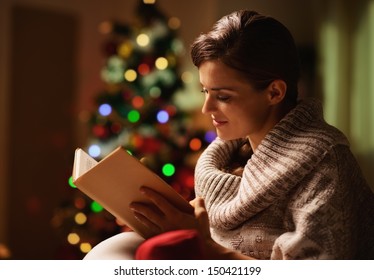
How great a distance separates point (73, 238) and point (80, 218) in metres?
0.14

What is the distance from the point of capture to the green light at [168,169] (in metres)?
2.61

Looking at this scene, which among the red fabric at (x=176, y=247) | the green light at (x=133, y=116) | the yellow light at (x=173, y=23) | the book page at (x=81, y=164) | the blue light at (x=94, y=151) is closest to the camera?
the red fabric at (x=176, y=247)

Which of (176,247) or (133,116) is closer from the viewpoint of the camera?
(176,247)

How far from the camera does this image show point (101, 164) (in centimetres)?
99

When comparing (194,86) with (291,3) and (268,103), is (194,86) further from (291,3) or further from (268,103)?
(268,103)

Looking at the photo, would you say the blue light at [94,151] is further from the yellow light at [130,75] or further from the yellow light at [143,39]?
the yellow light at [143,39]

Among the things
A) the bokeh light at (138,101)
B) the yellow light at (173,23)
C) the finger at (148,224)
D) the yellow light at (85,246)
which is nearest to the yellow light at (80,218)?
the yellow light at (85,246)

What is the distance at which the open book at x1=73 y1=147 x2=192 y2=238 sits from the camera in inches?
39.3

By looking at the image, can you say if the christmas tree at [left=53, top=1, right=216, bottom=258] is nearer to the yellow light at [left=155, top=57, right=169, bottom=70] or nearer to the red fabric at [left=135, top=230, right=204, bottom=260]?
the yellow light at [left=155, top=57, right=169, bottom=70]

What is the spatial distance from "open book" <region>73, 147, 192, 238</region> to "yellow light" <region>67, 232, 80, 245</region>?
68.2 inches

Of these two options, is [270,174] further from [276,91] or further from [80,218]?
[80,218]

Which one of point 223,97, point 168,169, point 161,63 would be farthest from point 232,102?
point 161,63

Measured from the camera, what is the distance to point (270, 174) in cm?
A: 103

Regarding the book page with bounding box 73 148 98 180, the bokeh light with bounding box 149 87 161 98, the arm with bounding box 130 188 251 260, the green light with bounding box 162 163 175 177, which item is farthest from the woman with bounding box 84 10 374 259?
the bokeh light with bounding box 149 87 161 98
